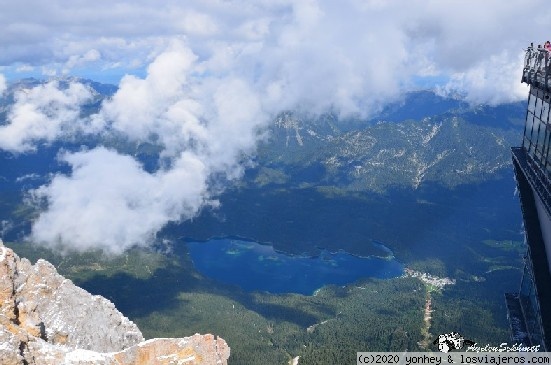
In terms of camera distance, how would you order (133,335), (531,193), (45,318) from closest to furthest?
(531,193) → (45,318) → (133,335)

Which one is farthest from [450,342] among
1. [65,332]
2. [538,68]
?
[65,332]

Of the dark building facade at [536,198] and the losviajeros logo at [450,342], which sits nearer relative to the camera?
the dark building facade at [536,198]

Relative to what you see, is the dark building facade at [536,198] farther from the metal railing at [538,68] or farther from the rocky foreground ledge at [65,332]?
the rocky foreground ledge at [65,332]

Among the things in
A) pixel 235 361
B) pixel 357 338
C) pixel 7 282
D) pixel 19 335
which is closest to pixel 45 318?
pixel 7 282

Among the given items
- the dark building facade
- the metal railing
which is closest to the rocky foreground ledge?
the dark building facade

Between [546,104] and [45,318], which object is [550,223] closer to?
[546,104]

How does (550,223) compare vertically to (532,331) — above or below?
above

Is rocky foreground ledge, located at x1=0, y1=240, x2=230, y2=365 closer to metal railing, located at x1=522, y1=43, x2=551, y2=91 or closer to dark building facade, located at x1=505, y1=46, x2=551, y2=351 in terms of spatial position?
dark building facade, located at x1=505, y1=46, x2=551, y2=351

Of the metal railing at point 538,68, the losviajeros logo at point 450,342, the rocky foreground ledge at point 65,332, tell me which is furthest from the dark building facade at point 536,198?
the rocky foreground ledge at point 65,332
